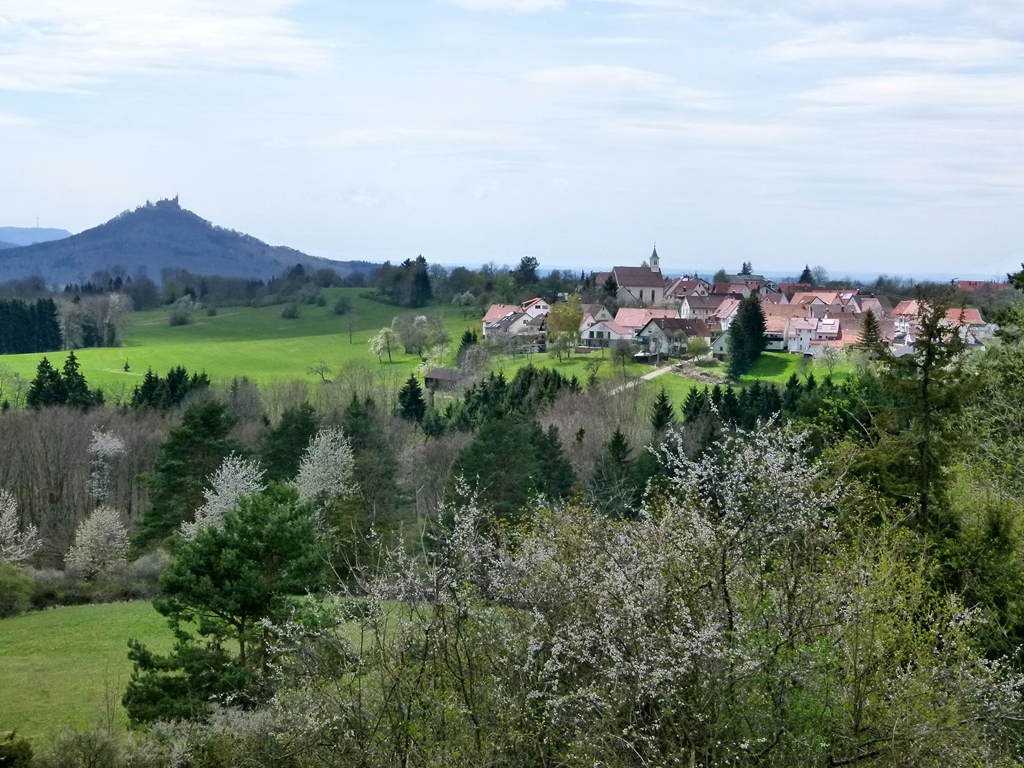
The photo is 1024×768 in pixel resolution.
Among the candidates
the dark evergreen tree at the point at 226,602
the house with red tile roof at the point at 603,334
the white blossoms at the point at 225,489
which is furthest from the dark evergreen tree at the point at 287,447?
the house with red tile roof at the point at 603,334

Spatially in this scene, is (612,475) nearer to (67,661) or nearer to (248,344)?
(67,661)

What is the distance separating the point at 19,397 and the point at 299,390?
1846 centimetres

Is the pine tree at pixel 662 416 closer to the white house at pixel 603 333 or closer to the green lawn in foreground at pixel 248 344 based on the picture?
the green lawn in foreground at pixel 248 344

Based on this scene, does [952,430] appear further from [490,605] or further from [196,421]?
[196,421]

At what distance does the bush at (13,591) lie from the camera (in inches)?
1087

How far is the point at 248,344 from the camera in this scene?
292 feet

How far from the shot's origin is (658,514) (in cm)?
1325

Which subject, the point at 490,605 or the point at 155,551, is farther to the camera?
the point at 155,551

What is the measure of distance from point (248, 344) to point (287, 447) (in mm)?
56718

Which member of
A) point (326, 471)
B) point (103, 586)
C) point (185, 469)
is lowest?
point (103, 586)

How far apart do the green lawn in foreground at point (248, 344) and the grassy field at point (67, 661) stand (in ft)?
138

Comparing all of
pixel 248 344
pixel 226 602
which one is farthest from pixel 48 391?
pixel 248 344

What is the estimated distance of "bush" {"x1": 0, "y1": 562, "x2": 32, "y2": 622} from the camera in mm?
27609

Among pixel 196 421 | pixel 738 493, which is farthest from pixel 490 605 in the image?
pixel 196 421
